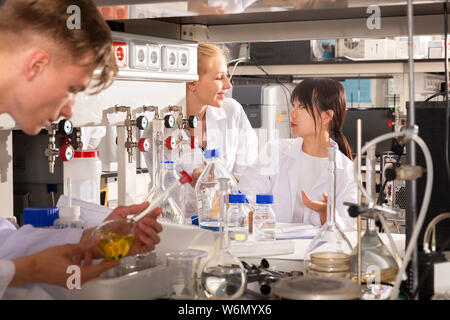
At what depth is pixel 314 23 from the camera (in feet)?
7.43

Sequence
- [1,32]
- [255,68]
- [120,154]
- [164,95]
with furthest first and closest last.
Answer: [255,68] < [164,95] < [120,154] < [1,32]

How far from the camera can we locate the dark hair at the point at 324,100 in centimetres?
310

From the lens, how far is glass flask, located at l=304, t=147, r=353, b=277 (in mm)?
1176

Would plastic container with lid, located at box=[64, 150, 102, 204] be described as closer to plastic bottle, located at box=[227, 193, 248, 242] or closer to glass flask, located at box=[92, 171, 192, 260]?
plastic bottle, located at box=[227, 193, 248, 242]

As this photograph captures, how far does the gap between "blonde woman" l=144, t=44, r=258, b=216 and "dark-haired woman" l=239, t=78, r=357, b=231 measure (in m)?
0.13

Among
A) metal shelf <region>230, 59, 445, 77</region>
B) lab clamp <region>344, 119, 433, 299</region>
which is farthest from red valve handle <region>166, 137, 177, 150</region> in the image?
metal shelf <region>230, 59, 445, 77</region>

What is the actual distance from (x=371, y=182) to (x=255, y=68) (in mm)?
3168

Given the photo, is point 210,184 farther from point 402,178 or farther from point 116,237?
point 402,178

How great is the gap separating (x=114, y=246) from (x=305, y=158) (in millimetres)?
1970

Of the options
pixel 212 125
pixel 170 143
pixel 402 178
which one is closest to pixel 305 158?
pixel 212 125

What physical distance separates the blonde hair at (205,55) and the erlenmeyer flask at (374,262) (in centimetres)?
166

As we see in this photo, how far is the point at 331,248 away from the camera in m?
1.26
